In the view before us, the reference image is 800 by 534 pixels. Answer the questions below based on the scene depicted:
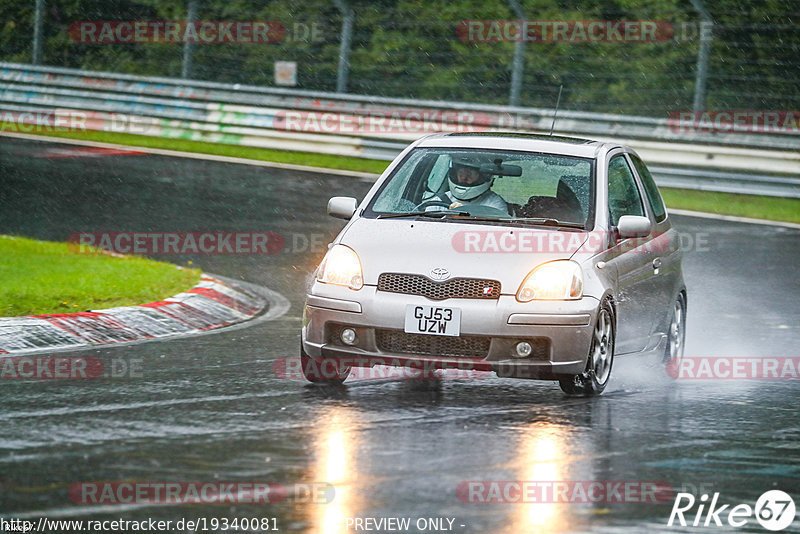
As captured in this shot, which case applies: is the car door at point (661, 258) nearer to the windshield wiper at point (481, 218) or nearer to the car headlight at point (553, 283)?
the windshield wiper at point (481, 218)

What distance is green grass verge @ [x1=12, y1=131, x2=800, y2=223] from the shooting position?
65.7 ft

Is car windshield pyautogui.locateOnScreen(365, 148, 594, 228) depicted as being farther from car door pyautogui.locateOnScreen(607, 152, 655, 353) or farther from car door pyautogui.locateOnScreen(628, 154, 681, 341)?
car door pyautogui.locateOnScreen(628, 154, 681, 341)

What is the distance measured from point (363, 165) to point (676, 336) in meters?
12.7

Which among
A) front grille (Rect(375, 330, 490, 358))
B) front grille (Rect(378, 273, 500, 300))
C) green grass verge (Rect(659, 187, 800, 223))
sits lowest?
front grille (Rect(375, 330, 490, 358))

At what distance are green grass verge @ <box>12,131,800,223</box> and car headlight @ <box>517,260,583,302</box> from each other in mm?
11365

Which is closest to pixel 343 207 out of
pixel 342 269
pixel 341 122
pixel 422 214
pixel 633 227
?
pixel 422 214

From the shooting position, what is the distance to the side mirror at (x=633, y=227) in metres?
9.09

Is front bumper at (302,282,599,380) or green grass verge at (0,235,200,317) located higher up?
front bumper at (302,282,599,380)

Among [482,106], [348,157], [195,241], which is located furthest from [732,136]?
[195,241]

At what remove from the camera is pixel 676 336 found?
417 inches

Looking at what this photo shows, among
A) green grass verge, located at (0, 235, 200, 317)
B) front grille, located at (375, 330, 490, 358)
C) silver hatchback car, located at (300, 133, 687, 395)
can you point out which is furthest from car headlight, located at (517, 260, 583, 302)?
green grass verge, located at (0, 235, 200, 317)

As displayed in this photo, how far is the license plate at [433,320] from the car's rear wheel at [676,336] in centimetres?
260

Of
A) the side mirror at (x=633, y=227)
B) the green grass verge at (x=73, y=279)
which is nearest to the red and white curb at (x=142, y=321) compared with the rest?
the green grass verge at (x=73, y=279)

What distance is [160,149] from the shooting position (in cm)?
2402
